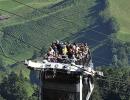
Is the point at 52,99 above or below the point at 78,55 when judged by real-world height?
below

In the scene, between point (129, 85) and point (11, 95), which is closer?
point (129, 85)

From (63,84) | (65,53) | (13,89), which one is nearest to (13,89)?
(13,89)

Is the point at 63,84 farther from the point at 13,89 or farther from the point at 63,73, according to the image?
the point at 13,89

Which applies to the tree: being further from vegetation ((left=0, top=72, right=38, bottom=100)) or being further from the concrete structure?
the concrete structure

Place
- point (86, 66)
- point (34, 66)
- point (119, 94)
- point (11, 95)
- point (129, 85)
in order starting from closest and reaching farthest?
point (34, 66), point (86, 66), point (119, 94), point (129, 85), point (11, 95)

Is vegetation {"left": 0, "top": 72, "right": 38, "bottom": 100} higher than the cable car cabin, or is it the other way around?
vegetation {"left": 0, "top": 72, "right": 38, "bottom": 100}

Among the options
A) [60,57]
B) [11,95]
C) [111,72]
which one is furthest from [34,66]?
[11,95]

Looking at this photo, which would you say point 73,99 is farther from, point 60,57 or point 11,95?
point 11,95

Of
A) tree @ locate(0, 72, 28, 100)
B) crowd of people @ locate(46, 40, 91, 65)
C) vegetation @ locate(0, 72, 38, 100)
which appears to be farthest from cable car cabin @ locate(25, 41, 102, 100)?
vegetation @ locate(0, 72, 38, 100)
